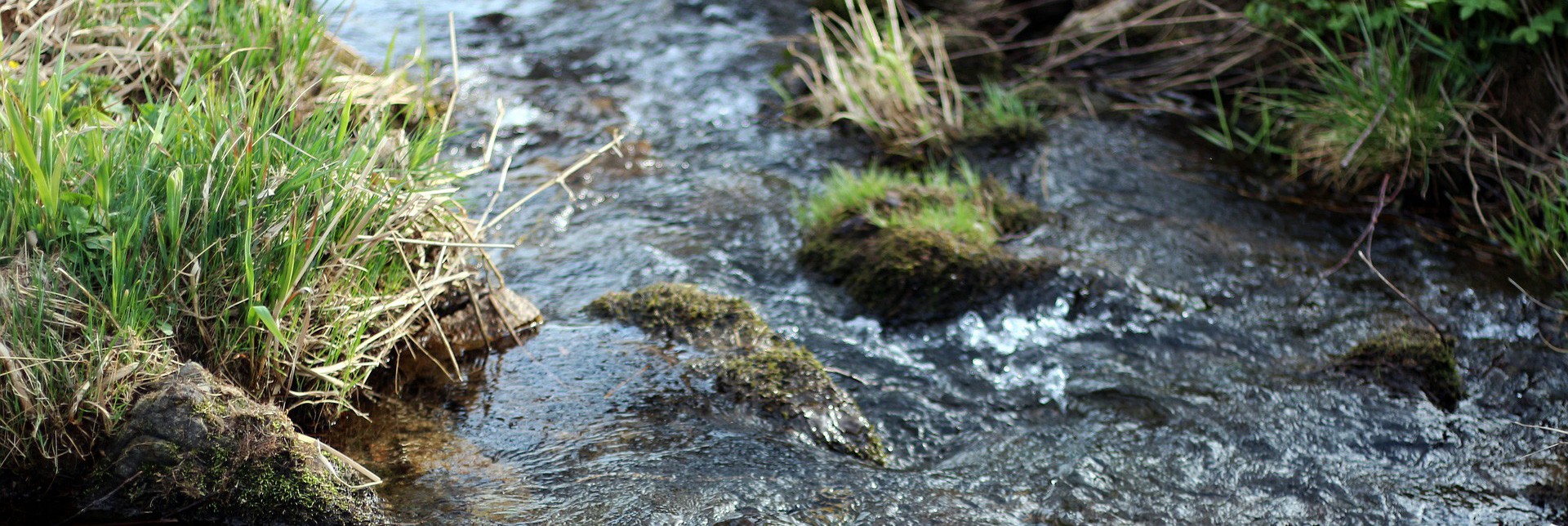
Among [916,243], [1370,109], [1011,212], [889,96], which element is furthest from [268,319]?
[1370,109]

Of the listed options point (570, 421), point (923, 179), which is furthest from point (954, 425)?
point (923, 179)

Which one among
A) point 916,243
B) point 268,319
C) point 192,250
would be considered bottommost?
point 916,243

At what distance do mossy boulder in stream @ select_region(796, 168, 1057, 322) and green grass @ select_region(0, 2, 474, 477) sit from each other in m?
1.78

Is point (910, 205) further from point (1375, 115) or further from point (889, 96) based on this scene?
point (1375, 115)

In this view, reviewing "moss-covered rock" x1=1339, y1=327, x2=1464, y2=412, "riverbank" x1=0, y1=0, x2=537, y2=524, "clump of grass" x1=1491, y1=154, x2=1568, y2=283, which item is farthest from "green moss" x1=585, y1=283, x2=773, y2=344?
"clump of grass" x1=1491, y1=154, x2=1568, y2=283

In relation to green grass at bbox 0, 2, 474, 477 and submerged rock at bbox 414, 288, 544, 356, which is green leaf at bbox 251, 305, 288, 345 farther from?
submerged rock at bbox 414, 288, 544, 356

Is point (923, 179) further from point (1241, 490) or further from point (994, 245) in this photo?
point (1241, 490)

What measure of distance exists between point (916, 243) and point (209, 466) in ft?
9.45

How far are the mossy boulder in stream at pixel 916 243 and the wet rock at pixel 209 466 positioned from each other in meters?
2.39

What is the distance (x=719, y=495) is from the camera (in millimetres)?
2904

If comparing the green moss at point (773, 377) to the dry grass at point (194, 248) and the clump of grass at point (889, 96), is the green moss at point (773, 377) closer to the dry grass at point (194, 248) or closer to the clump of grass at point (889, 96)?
the dry grass at point (194, 248)

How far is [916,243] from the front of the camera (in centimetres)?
459

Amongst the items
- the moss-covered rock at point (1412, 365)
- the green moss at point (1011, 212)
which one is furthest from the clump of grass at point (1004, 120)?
the moss-covered rock at point (1412, 365)

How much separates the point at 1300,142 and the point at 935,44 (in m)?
2.07
